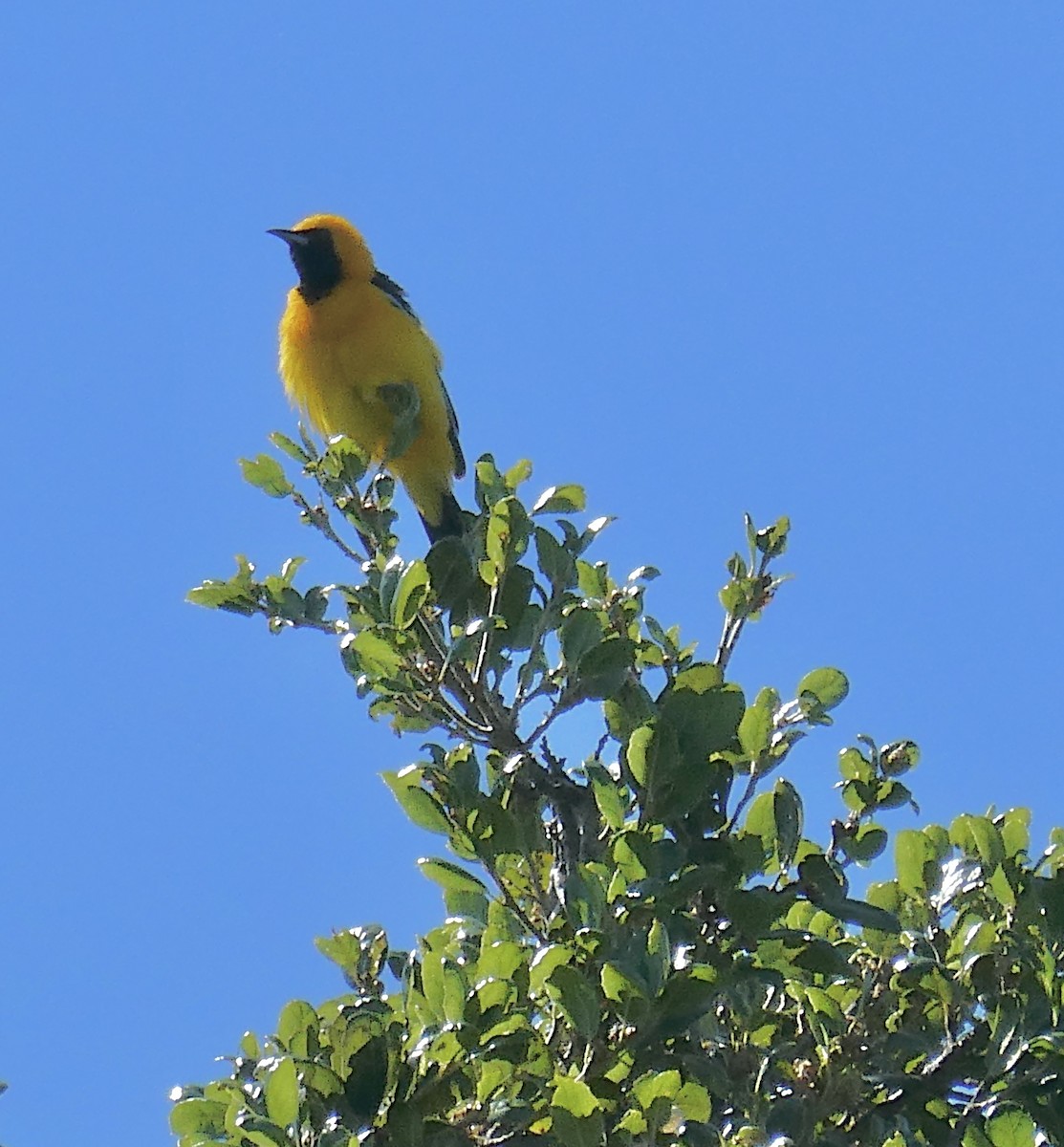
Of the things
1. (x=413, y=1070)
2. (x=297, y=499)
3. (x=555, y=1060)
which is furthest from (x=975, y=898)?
(x=297, y=499)

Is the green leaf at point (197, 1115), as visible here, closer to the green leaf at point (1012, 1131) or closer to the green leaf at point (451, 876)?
the green leaf at point (451, 876)

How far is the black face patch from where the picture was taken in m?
5.99

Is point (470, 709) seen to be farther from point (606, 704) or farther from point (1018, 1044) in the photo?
point (1018, 1044)

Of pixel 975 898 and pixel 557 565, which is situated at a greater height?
pixel 557 565

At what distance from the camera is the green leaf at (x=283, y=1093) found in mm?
1935

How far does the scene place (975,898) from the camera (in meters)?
2.45

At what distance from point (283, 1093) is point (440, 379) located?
13.5 ft

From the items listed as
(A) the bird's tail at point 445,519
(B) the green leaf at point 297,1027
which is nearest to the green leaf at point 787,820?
(B) the green leaf at point 297,1027

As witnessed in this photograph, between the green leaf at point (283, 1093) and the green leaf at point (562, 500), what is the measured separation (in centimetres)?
112

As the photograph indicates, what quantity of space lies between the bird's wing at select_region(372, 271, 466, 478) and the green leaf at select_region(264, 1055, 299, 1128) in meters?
4.03

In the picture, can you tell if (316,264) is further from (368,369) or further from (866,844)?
(866,844)

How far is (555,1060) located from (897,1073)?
53cm

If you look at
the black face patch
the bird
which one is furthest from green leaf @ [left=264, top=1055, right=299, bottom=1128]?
Result: the black face patch

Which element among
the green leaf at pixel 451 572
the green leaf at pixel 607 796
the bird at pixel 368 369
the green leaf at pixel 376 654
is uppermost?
the bird at pixel 368 369
